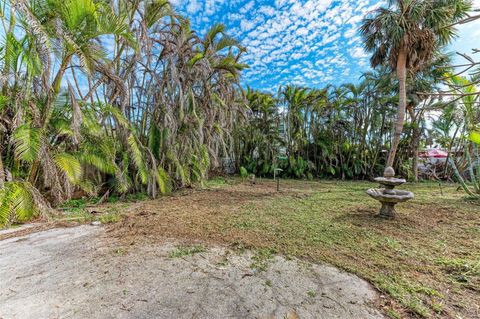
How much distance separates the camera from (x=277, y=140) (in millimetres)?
13586

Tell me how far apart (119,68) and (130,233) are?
Answer: 4.92 metres

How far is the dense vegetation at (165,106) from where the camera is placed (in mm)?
3740

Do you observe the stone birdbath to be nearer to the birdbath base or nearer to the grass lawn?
the birdbath base

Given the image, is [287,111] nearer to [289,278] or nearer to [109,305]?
[289,278]

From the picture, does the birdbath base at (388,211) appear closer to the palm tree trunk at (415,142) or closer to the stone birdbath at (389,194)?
the stone birdbath at (389,194)

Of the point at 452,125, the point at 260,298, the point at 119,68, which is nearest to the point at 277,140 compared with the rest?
the point at 452,125

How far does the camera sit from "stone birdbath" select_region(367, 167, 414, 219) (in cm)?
429

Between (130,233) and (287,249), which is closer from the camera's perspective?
(287,249)

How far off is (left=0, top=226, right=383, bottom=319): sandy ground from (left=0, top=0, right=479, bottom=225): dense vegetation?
2.00 metres

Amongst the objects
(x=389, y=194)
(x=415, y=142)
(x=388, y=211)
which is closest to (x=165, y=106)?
(x=389, y=194)

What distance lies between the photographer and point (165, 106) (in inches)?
268

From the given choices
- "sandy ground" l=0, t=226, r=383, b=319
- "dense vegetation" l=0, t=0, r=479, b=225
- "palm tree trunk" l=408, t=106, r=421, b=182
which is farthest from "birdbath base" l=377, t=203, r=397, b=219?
"palm tree trunk" l=408, t=106, r=421, b=182

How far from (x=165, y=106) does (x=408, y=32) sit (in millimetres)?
9010

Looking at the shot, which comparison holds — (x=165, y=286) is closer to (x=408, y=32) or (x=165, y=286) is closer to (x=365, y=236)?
(x=365, y=236)
